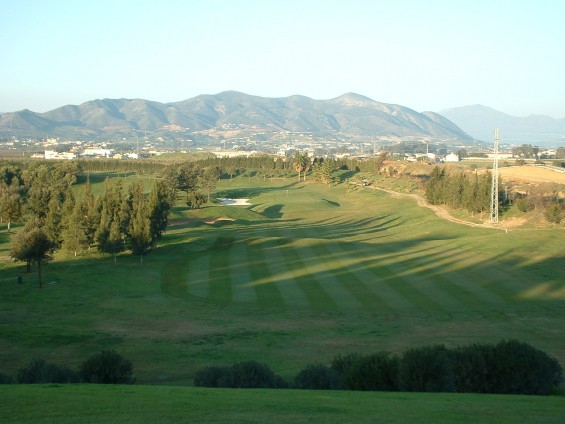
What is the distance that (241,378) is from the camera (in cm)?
1708

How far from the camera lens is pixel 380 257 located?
45.2 meters

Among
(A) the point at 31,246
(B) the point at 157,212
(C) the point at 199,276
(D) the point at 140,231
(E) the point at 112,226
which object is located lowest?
(C) the point at 199,276

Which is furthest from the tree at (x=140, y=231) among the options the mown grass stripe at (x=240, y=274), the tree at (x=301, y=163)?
the tree at (x=301, y=163)

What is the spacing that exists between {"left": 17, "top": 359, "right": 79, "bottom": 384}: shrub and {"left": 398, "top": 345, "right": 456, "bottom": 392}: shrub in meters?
8.40

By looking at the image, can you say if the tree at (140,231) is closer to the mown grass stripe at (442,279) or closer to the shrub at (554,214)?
the mown grass stripe at (442,279)

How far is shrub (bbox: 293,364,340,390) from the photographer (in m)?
16.9

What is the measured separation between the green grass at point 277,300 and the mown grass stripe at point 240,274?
115 millimetres

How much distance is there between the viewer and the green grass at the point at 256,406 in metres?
12.0

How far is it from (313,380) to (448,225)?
54.0 metres

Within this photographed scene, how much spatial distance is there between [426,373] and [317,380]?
8.99 ft

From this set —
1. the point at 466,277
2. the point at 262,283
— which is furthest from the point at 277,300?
the point at 466,277

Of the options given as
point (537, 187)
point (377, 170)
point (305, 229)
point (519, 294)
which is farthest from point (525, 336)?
point (377, 170)

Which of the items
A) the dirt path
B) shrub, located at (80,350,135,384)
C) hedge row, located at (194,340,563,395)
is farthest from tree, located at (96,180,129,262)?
the dirt path

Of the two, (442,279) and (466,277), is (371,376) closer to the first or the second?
(442,279)
